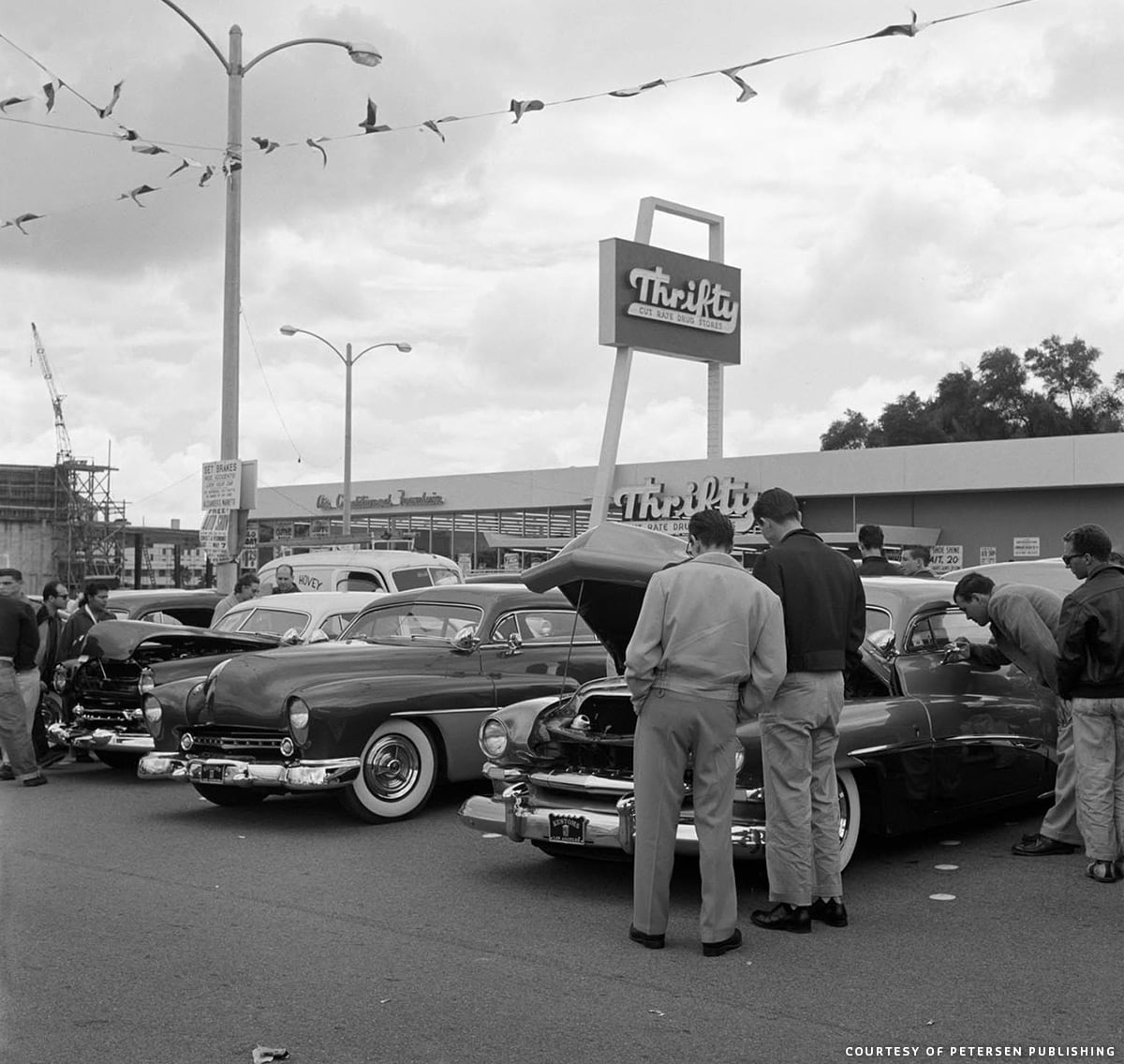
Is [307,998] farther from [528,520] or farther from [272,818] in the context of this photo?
[528,520]

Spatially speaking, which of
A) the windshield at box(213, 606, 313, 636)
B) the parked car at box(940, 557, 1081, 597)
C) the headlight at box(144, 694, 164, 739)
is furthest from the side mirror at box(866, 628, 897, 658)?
the parked car at box(940, 557, 1081, 597)

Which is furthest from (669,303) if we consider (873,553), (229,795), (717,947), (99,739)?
(717,947)

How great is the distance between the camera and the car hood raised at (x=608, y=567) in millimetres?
7254

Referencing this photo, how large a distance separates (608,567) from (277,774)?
8.88ft

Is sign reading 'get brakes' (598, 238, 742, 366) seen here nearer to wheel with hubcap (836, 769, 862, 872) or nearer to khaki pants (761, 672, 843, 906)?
wheel with hubcap (836, 769, 862, 872)

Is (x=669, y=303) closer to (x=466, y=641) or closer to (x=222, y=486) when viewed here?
(x=222, y=486)

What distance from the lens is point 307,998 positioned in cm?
510

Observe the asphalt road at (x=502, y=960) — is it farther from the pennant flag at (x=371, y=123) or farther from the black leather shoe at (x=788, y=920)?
the pennant flag at (x=371, y=123)

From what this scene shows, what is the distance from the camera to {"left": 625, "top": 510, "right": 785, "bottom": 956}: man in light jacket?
5.88m

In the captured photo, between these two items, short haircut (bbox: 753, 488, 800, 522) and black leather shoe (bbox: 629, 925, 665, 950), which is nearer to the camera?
black leather shoe (bbox: 629, 925, 665, 950)

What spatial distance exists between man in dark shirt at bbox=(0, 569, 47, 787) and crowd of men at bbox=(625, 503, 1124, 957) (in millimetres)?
6569

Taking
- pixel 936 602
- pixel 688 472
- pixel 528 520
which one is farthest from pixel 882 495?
pixel 936 602

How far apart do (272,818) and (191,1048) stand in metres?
4.82

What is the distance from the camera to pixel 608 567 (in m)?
7.25
